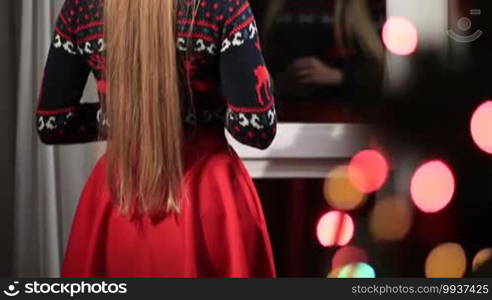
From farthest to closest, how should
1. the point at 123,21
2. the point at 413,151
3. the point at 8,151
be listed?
the point at 413,151
the point at 8,151
the point at 123,21

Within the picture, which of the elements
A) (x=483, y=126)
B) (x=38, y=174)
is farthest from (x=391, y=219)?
(x=38, y=174)

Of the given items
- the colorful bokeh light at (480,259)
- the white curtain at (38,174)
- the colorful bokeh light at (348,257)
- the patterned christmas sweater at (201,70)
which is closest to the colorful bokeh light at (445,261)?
the colorful bokeh light at (480,259)

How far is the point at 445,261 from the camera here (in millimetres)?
1285

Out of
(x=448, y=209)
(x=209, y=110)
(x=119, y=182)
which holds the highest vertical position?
(x=209, y=110)

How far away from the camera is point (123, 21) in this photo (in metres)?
0.95

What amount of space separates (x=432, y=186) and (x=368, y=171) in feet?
0.46

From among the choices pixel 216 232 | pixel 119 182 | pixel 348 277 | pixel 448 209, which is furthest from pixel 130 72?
pixel 448 209

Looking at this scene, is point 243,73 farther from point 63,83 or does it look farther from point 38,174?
point 38,174

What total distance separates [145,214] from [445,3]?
0.73 metres

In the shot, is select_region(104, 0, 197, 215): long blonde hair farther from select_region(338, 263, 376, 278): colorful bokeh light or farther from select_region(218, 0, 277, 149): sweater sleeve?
select_region(338, 263, 376, 278): colorful bokeh light

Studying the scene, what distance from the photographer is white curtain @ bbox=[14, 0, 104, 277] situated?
110cm

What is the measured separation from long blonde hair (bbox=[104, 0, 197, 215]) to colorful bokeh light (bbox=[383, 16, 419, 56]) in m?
0.49

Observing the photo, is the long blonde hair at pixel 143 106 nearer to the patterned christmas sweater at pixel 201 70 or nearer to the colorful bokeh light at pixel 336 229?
the patterned christmas sweater at pixel 201 70

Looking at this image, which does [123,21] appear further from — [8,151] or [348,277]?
[348,277]
